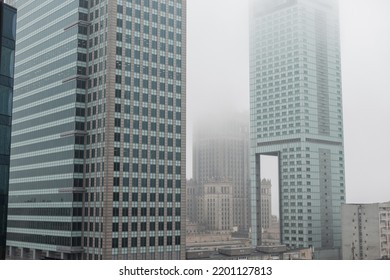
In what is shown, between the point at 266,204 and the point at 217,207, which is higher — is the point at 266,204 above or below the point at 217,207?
above

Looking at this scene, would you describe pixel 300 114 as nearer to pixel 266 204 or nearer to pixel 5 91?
pixel 266 204

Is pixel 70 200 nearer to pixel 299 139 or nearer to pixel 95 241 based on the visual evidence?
pixel 95 241

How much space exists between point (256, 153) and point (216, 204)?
61.6 feet

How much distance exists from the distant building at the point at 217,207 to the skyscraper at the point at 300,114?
11.6m

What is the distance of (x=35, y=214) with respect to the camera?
4128 cm

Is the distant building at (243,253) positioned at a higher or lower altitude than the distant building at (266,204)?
lower

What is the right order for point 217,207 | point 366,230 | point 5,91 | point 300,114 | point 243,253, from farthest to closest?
point 300,114
point 217,207
point 366,230
point 243,253
point 5,91

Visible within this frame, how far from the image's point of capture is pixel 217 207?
47250mm

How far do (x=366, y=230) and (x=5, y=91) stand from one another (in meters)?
37.0

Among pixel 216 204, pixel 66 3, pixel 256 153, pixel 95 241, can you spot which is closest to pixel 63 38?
pixel 66 3

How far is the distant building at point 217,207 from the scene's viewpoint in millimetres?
45594

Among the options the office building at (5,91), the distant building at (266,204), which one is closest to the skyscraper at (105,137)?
the office building at (5,91)

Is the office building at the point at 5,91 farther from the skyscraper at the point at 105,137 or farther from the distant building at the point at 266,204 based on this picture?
the distant building at the point at 266,204

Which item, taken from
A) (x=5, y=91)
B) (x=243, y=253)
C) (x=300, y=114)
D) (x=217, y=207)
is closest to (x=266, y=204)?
(x=300, y=114)
